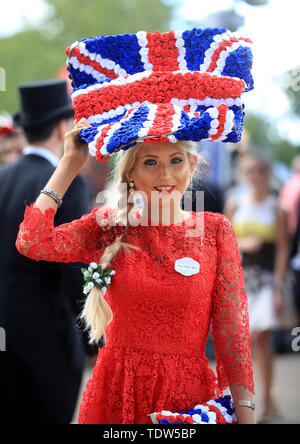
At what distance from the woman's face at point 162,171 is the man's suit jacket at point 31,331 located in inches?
48.2

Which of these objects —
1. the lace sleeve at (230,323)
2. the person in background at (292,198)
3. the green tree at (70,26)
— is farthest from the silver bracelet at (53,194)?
the green tree at (70,26)

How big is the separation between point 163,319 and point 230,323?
256mm

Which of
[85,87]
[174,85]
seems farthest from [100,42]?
[174,85]

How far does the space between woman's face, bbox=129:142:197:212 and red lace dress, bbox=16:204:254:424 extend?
0.52 ft

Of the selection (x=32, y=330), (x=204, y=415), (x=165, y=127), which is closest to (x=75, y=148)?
(x=165, y=127)

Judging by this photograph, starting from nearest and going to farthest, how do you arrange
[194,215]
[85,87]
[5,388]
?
[85,87] < [194,215] < [5,388]

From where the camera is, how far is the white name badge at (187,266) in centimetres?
244

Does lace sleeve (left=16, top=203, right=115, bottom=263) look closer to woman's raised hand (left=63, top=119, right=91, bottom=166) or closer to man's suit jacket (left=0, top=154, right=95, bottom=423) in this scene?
woman's raised hand (left=63, top=119, right=91, bottom=166)

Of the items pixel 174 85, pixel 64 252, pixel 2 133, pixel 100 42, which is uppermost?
pixel 2 133

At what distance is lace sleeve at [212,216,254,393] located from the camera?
2414 millimetres

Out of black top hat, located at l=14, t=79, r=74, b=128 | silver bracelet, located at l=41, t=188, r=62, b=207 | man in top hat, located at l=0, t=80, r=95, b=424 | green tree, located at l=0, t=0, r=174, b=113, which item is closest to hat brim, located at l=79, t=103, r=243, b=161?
silver bracelet, located at l=41, t=188, r=62, b=207

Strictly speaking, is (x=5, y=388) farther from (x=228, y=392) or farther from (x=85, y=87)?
(x=85, y=87)

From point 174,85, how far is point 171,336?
940 millimetres
